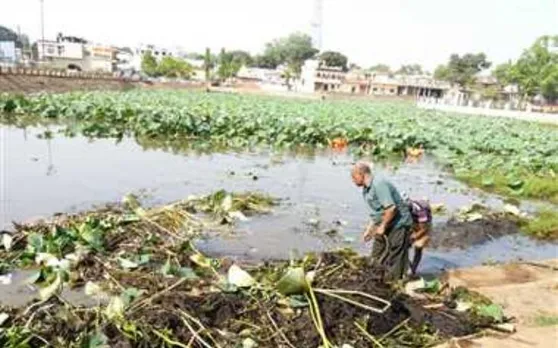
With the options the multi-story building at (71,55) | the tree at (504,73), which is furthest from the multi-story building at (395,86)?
the multi-story building at (71,55)

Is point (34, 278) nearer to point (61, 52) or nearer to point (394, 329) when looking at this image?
point (394, 329)

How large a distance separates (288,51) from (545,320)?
112 m

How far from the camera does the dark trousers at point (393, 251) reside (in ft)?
20.0

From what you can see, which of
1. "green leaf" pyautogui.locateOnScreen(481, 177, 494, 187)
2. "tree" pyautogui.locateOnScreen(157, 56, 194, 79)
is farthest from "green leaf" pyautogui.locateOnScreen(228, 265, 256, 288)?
"tree" pyautogui.locateOnScreen(157, 56, 194, 79)

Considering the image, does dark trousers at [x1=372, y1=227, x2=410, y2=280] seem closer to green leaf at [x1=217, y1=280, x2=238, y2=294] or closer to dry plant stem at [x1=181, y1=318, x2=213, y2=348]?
green leaf at [x1=217, y1=280, x2=238, y2=294]

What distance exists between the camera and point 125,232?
7.46 metres

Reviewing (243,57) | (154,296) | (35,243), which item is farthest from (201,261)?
(243,57)

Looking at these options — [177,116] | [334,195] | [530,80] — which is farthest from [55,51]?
[334,195]

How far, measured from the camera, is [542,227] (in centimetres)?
977

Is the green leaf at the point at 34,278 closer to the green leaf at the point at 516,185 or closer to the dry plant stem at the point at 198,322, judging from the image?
the dry plant stem at the point at 198,322

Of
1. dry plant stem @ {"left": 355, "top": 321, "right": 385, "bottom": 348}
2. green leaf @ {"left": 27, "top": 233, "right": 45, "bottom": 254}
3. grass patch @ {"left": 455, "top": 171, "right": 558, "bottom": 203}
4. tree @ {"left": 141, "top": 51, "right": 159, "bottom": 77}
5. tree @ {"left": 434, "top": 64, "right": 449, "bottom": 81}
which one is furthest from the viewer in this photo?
tree @ {"left": 434, "top": 64, "right": 449, "bottom": 81}

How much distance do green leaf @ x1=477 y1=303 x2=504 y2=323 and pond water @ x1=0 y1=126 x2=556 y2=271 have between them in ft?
6.55

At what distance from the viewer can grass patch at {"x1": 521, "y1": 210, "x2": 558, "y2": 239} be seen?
9688 mm

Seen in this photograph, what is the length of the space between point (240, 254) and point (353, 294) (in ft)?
9.00
